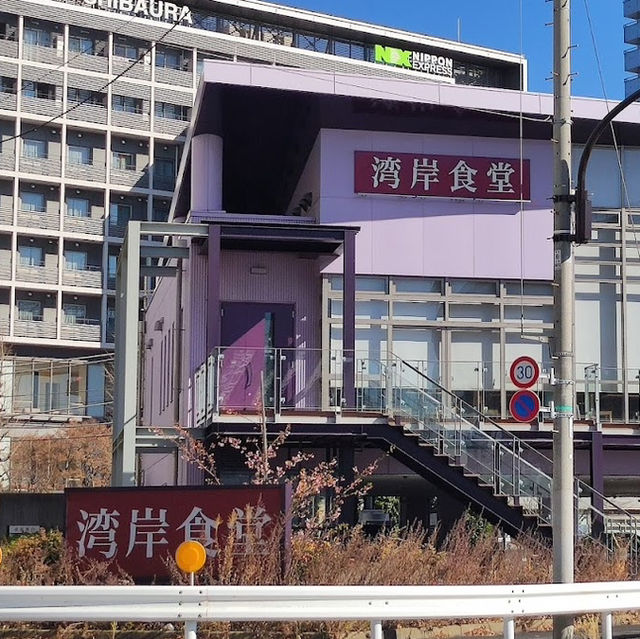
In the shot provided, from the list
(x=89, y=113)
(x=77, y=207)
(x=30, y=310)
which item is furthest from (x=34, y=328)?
(x=89, y=113)

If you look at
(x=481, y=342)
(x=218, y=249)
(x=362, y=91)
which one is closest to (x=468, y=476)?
(x=481, y=342)

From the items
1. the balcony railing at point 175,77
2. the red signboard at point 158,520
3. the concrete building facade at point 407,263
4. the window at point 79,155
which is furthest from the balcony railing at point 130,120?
the red signboard at point 158,520

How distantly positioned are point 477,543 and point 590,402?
8238 millimetres

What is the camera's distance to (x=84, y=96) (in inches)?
3184

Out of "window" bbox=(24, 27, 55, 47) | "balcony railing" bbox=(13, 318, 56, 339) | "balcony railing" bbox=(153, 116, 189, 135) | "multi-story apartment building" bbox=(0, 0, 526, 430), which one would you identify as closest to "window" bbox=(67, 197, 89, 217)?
"multi-story apartment building" bbox=(0, 0, 526, 430)

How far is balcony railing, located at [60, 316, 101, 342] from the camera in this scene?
3049 inches

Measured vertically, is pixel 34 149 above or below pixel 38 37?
below

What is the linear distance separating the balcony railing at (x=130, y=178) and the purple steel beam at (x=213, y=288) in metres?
60.6

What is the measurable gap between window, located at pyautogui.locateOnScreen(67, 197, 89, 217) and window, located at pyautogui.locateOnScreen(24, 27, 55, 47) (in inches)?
457

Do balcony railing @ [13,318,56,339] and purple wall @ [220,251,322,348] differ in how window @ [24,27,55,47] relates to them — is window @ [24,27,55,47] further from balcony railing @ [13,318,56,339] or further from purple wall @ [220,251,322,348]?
purple wall @ [220,251,322,348]

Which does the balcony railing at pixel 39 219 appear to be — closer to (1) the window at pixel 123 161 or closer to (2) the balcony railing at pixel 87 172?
(2) the balcony railing at pixel 87 172

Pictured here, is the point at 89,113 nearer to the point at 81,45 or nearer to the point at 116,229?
the point at 81,45

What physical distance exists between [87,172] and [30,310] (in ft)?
34.2

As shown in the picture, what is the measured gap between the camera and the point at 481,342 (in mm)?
23188
